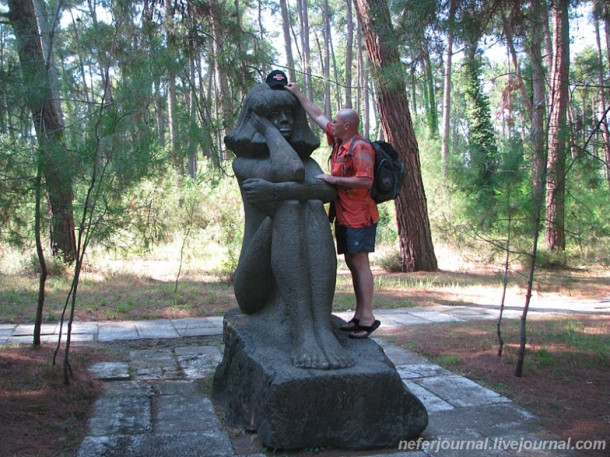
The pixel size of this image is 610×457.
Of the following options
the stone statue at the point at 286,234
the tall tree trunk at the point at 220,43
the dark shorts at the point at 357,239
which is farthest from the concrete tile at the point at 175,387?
the tall tree trunk at the point at 220,43

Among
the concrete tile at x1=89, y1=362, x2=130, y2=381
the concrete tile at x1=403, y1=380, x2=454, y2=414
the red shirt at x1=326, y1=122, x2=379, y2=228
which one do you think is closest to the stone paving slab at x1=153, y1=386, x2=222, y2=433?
the concrete tile at x1=89, y1=362, x2=130, y2=381

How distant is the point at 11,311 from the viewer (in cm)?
692

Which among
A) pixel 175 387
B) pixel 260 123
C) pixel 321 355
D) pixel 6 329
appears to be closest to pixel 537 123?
pixel 260 123

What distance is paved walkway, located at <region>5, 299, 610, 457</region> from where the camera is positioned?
3002 mm

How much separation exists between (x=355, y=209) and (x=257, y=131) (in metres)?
0.87

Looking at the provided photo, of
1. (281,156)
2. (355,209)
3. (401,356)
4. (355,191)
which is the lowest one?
(401,356)

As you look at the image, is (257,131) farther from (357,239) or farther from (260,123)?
(357,239)

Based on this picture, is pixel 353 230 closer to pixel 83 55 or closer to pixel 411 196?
pixel 83 55

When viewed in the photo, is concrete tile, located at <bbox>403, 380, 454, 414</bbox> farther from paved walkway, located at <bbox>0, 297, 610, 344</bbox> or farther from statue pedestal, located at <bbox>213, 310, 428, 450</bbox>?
paved walkway, located at <bbox>0, 297, 610, 344</bbox>

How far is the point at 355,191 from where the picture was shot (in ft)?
11.8

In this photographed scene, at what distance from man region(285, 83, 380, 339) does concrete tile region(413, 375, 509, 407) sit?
2.49ft

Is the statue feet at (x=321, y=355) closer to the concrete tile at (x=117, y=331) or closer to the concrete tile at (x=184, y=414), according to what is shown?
the concrete tile at (x=184, y=414)

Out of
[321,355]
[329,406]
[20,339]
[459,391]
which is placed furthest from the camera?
[20,339]

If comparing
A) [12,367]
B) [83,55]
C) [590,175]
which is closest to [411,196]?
[590,175]
